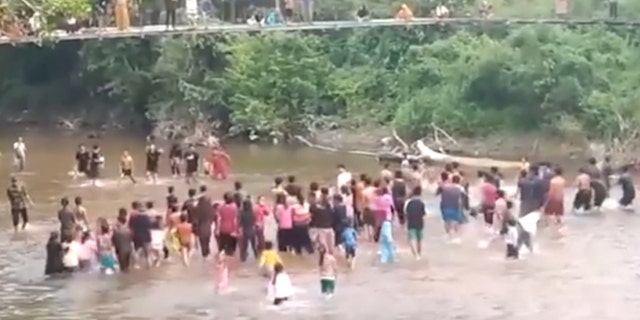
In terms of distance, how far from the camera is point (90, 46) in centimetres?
5650

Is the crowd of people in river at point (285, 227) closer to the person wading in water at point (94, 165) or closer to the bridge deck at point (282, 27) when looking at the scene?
the person wading in water at point (94, 165)

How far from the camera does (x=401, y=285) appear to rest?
25.0 m

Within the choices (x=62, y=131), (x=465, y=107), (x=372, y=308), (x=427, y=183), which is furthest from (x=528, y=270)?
(x=62, y=131)

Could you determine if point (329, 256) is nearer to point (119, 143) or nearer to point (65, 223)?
point (65, 223)

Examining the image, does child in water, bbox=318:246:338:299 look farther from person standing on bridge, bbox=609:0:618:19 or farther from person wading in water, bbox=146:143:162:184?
person standing on bridge, bbox=609:0:618:19

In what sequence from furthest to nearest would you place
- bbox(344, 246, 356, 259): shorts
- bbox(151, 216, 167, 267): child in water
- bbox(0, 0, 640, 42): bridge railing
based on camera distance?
bbox(0, 0, 640, 42): bridge railing < bbox(151, 216, 167, 267): child in water < bbox(344, 246, 356, 259): shorts

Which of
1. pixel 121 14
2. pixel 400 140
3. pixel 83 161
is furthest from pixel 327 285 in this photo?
pixel 121 14

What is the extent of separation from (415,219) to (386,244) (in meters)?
0.63

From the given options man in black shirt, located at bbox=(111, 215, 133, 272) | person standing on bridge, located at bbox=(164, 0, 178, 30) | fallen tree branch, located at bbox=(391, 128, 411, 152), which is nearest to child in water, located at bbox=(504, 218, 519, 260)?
man in black shirt, located at bbox=(111, 215, 133, 272)

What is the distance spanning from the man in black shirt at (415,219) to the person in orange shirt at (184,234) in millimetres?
3582

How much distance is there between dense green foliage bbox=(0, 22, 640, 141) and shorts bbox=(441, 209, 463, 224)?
583 inches

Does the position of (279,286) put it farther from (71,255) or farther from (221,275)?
(71,255)

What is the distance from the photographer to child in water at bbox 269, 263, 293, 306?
2297 cm

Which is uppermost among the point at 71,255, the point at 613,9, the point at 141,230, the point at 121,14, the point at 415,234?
the point at 121,14
